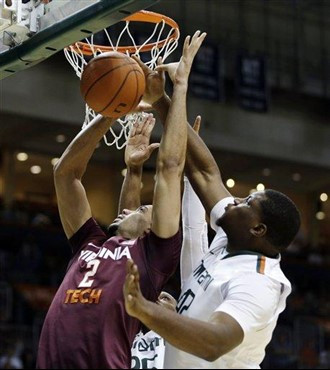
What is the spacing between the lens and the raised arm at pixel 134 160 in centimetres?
478

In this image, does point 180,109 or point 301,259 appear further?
point 301,259

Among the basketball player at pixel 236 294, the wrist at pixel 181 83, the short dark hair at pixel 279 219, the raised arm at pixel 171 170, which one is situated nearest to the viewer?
the basketball player at pixel 236 294

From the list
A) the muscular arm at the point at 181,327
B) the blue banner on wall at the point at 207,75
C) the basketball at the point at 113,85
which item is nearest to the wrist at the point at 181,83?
the basketball at the point at 113,85

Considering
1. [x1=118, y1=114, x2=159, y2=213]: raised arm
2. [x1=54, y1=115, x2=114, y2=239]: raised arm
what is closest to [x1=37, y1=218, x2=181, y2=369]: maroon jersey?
[x1=54, y1=115, x2=114, y2=239]: raised arm

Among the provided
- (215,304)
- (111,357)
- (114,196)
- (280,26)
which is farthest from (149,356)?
(114,196)

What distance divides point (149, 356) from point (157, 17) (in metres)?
1.86

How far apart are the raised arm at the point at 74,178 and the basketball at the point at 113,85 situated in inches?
12.5

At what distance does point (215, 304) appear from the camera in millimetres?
3574

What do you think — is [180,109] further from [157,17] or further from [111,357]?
[157,17]

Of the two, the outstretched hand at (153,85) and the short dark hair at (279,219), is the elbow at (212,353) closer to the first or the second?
the short dark hair at (279,219)

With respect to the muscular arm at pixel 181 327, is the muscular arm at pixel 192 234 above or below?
below

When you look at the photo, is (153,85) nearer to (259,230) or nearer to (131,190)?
(131,190)

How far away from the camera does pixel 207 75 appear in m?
16.5

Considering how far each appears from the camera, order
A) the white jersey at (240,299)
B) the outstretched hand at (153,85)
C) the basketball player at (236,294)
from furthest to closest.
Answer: the outstretched hand at (153,85)
the white jersey at (240,299)
the basketball player at (236,294)
